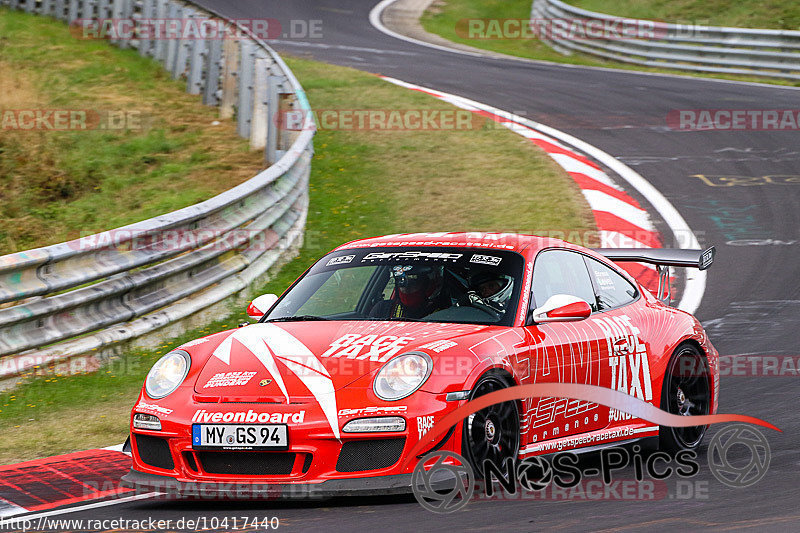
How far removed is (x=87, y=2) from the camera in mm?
20094

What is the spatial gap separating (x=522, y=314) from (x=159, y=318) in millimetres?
3879

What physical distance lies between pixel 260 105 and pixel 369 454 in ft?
30.1

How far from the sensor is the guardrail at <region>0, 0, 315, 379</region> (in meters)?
7.81

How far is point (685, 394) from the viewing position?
672 cm

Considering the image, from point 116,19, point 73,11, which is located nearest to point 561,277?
point 116,19

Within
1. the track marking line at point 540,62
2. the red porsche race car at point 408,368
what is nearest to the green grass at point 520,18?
the track marking line at point 540,62

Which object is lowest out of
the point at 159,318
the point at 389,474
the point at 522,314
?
the point at 159,318

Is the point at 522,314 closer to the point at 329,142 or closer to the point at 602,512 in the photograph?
the point at 602,512

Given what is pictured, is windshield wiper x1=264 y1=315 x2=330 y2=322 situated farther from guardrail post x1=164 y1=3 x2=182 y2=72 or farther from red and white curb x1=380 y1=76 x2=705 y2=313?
guardrail post x1=164 y1=3 x2=182 y2=72

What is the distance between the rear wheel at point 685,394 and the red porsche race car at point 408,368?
11 millimetres

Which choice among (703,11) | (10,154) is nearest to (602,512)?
(10,154)

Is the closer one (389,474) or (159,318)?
(389,474)

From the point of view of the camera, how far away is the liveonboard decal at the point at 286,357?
5.04 meters

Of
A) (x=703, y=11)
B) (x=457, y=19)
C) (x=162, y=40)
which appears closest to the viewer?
(x=162, y=40)
